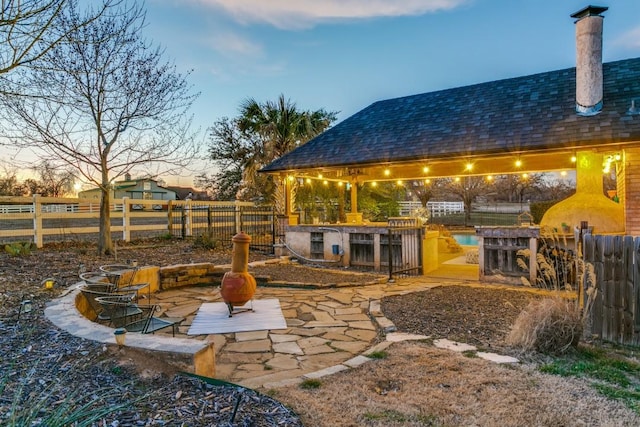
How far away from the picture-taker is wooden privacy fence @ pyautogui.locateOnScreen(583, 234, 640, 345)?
4070mm

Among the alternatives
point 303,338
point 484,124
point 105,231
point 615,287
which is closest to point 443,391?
point 303,338

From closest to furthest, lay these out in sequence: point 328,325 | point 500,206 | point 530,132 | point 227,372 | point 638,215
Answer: point 227,372 < point 328,325 < point 638,215 < point 530,132 < point 500,206

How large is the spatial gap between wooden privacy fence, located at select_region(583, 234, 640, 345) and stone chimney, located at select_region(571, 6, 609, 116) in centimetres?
553

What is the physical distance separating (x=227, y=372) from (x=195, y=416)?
126 centimetres

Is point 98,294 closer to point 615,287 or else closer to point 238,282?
point 238,282

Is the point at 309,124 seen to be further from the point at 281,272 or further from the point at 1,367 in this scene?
the point at 1,367

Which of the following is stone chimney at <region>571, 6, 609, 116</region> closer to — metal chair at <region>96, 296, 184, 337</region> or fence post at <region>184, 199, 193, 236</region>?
metal chair at <region>96, 296, 184, 337</region>

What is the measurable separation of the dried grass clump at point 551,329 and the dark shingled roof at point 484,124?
5.30 metres

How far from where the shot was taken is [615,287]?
4.18m

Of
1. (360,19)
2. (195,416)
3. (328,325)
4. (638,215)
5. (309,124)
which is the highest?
(360,19)

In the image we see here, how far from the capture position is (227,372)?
3.40 meters

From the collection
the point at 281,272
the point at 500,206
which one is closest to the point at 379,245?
the point at 281,272

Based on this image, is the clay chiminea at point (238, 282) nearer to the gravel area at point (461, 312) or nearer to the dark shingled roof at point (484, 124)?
the gravel area at point (461, 312)

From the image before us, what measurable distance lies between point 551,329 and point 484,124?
705cm
